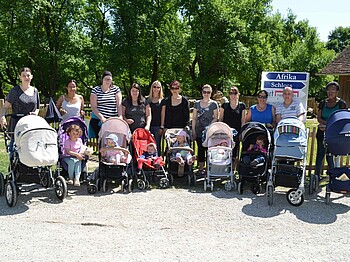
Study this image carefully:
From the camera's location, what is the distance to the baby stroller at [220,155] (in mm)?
6559

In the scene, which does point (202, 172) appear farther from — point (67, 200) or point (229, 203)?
point (67, 200)

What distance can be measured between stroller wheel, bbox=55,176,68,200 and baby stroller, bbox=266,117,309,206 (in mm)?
3054

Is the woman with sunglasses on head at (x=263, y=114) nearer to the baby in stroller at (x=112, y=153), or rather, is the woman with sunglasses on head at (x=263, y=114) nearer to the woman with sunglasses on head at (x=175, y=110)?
the woman with sunglasses on head at (x=175, y=110)

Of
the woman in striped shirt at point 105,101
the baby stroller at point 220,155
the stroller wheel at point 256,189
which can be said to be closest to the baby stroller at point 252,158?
the stroller wheel at point 256,189

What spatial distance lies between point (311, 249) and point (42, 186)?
4.28 m

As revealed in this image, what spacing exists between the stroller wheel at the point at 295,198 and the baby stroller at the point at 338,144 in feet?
1.47

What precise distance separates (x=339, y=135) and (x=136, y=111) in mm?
3436

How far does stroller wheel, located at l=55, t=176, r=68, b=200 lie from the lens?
19.0ft

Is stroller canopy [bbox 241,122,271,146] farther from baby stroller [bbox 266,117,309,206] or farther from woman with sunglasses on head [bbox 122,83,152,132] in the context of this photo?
woman with sunglasses on head [bbox 122,83,152,132]

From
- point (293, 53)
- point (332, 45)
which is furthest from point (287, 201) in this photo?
point (332, 45)

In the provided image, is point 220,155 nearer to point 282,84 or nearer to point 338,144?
point 338,144

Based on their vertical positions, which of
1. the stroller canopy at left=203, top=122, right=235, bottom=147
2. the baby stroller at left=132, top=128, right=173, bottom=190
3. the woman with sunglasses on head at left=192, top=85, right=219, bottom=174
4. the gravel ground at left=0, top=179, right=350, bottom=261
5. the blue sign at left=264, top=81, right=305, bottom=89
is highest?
Answer: the blue sign at left=264, top=81, right=305, bottom=89

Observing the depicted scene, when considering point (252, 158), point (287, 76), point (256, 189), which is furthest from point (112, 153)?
point (287, 76)

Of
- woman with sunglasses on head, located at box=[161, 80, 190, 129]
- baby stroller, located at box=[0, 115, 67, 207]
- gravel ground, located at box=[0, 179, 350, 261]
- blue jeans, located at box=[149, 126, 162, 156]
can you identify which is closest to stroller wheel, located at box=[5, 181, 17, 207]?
baby stroller, located at box=[0, 115, 67, 207]
